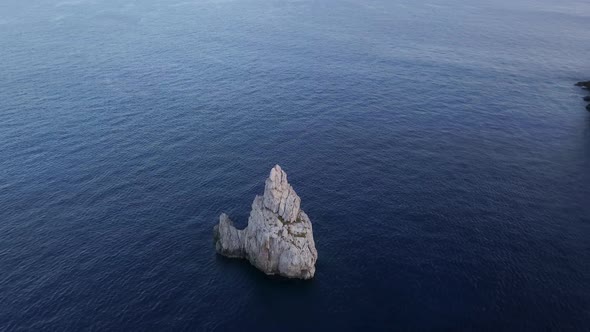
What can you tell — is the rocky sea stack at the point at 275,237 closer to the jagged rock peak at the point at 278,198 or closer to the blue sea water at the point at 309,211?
the jagged rock peak at the point at 278,198

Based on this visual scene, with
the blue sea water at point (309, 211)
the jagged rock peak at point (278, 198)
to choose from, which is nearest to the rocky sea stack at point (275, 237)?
the jagged rock peak at point (278, 198)

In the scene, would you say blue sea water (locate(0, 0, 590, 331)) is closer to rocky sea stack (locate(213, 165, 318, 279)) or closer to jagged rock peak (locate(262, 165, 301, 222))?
rocky sea stack (locate(213, 165, 318, 279))

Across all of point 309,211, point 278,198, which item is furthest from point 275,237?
point 309,211

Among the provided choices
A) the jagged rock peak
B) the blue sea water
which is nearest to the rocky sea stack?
the jagged rock peak

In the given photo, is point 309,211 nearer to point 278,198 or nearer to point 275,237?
point 278,198

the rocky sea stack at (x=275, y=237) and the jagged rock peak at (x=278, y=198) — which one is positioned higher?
the jagged rock peak at (x=278, y=198)

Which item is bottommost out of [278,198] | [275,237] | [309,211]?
[309,211]

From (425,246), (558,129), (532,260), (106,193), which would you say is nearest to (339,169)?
(425,246)

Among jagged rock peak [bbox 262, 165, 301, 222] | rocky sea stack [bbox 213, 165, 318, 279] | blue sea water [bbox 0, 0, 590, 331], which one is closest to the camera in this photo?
blue sea water [bbox 0, 0, 590, 331]

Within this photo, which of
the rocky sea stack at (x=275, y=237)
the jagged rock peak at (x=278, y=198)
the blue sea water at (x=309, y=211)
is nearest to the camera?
the blue sea water at (x=309, y=211)
